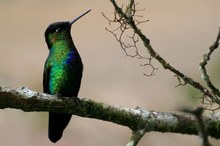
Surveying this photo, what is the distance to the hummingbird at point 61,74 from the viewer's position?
4148 mm

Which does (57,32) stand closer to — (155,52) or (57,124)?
(57,124)

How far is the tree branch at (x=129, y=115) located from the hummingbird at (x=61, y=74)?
20.5 inches

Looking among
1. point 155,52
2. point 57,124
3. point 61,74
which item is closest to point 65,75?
point 61,74

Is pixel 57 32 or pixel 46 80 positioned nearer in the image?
pixel 46 80

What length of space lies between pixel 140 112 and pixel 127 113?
0.07 metres

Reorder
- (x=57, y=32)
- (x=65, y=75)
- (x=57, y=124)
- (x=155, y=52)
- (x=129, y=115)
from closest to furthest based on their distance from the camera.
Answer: (x=129, y=115) → (x=155, y=52) → (x=57, y=124) → (x=65, y=75) → (x=57, y=32)

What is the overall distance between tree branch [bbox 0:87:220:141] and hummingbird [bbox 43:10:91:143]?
0.52 meters

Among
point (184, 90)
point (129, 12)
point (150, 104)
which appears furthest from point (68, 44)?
point (150, 104)

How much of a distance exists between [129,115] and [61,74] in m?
0.90

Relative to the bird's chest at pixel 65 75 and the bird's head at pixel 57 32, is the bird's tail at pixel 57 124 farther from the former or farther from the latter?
the bird's head at pixel 57 32

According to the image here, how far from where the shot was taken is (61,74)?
14.3ft

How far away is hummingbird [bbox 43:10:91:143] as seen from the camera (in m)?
4.15

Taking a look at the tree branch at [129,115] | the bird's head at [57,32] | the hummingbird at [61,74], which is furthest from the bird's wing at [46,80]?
the tree branch at [129,115]

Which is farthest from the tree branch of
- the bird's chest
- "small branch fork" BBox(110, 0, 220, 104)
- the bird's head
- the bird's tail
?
the bird's head
